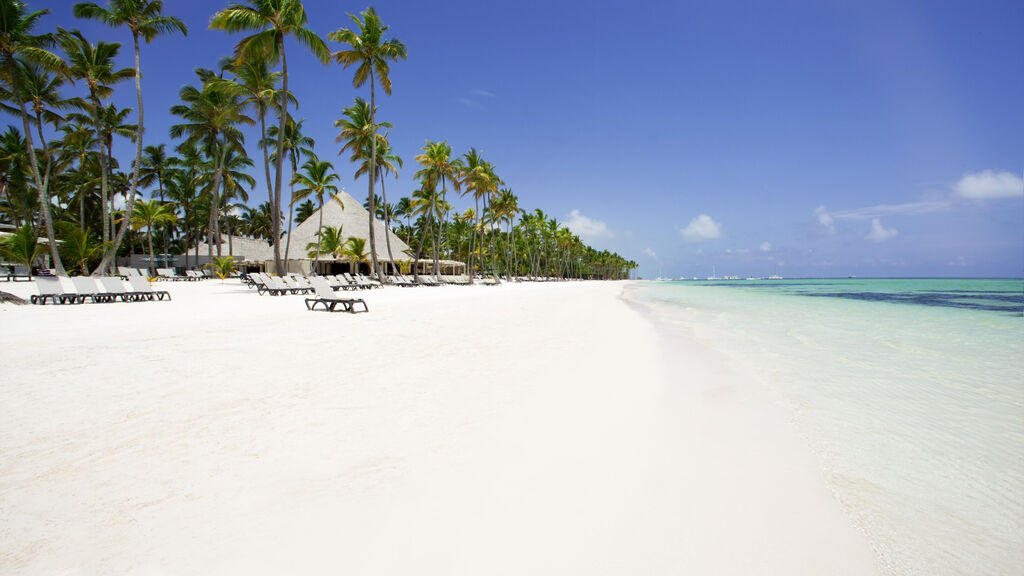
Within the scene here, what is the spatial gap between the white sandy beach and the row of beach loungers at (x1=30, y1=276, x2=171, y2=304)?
29.2ft

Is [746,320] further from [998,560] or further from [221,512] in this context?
[221,512]

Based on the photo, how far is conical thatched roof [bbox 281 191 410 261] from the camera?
4394 centimetres

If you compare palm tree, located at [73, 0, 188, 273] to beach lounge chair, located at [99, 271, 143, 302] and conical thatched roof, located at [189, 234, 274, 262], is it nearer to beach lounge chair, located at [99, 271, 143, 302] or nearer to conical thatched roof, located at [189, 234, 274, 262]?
beach lounge chair, located at [99, 271, 143, 302]

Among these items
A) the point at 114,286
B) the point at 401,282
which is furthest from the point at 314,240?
the point at 114,286

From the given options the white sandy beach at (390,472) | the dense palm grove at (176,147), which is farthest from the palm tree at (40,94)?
the white sandy beach at (390,472)

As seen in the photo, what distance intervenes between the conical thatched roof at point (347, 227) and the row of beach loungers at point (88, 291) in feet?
92.5

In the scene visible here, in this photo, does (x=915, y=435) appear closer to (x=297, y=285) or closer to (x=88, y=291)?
(x=88, y=291)

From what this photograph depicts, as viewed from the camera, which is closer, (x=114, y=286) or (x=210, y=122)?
(x=114, y=286)

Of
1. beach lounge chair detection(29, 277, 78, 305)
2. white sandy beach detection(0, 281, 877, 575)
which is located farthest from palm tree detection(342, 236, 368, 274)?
white sandy beach detection(0, 281, 877, 575)

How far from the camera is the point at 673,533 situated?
91.6 inches

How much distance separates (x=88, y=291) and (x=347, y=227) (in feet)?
111

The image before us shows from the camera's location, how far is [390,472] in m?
2.87

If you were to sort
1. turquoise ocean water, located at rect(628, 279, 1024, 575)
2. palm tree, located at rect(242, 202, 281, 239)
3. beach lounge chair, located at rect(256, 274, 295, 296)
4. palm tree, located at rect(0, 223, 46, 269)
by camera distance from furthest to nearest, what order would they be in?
palm tree, located at rect(242, 202, 281, 239), palm tree, located at rect(0, 223, 46, 269), beach lounge chair, located at rect(256, 274, 295, 296), turquoise ocean water, located at rect(628, 279, 1024, 575)

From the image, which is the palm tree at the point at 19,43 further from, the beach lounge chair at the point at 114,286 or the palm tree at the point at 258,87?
the beach lounge chair at the point at 114,286
